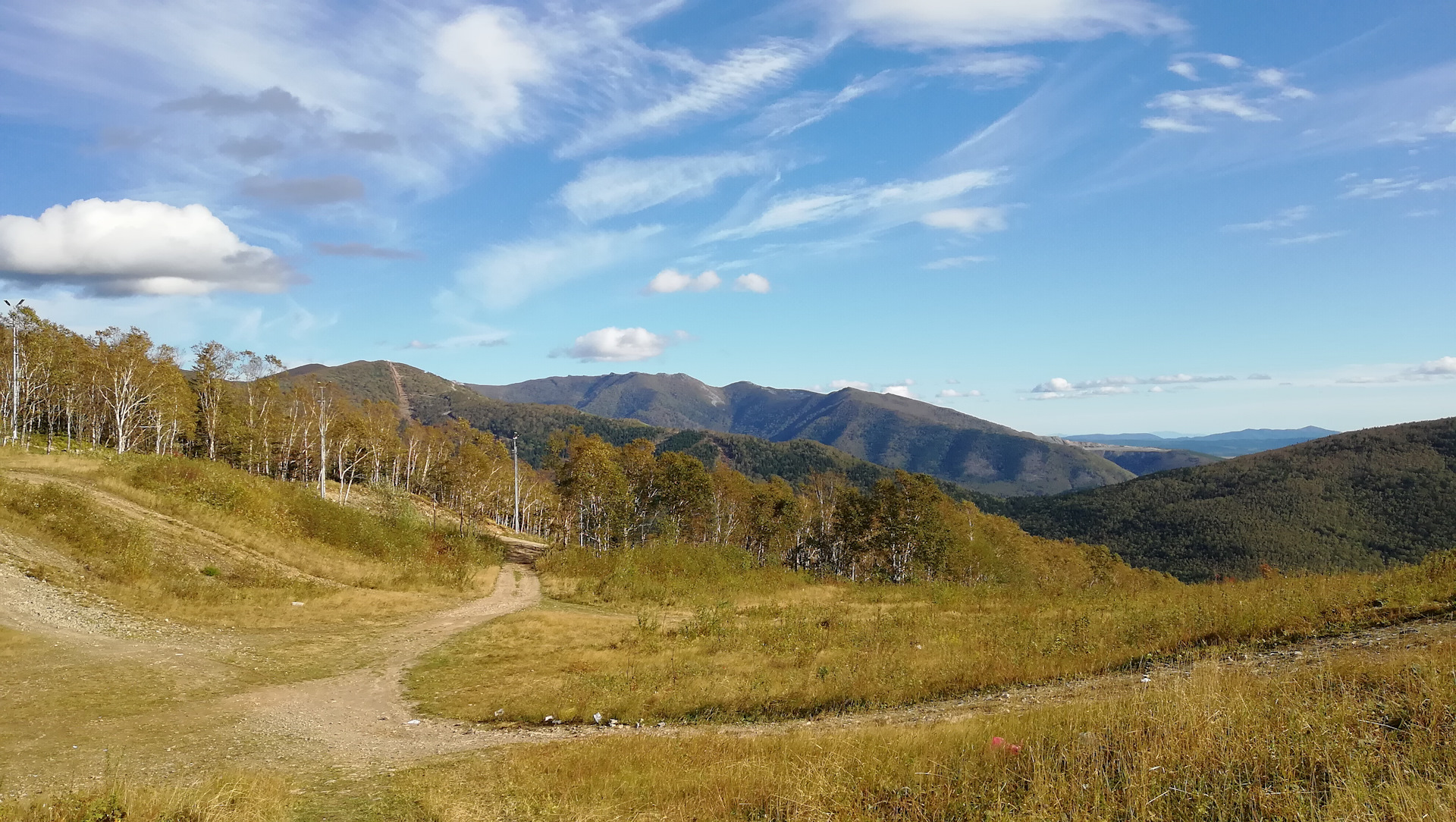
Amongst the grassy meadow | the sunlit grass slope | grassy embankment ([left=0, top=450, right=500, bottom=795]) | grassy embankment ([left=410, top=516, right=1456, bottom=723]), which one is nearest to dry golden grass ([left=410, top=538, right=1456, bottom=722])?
grassy embankment ([left=410, top=516, right=1456, bottom=723])

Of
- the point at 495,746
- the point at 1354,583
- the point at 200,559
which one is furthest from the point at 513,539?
the point at 1354,583

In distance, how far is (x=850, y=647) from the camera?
18562 millimetres

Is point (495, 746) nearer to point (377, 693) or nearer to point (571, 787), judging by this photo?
point (571, 787)

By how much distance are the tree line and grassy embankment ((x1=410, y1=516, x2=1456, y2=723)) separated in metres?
22.6

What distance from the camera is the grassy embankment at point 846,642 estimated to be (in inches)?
532

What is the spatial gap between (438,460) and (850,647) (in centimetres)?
8624

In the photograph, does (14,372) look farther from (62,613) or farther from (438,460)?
(62,613)

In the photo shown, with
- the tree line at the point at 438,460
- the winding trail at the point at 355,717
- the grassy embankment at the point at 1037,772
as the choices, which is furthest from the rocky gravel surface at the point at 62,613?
the tree line at the point at 438,460

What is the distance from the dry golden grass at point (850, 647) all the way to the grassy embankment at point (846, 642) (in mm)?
64

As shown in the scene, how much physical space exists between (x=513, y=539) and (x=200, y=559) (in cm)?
3895

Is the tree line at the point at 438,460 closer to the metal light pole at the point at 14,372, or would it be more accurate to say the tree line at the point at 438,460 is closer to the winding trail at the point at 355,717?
the metal light pole at the point at 14,372

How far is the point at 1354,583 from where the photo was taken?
55.4 feet

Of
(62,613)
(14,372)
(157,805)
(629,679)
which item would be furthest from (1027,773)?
(14,372)

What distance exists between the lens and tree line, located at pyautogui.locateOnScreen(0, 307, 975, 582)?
5897 centimetres
